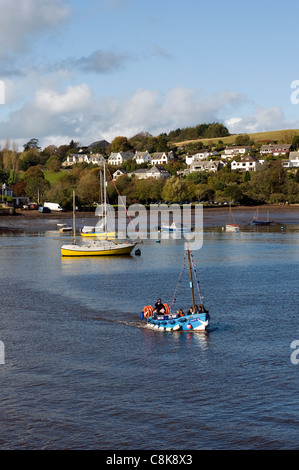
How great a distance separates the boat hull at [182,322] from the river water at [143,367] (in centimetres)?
66

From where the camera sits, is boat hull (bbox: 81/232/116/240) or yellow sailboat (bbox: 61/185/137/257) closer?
yellow sailboat (bbox: 61/185/137/257)

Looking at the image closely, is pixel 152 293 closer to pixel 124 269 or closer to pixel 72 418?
pixel 124 269

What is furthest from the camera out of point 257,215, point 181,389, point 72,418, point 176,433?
point 257,215

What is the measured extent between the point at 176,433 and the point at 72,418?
4.58 m

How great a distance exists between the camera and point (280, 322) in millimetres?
39906

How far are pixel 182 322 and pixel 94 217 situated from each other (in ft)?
403

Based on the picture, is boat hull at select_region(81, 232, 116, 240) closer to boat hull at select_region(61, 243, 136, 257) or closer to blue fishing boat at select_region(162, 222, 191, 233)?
boat hull at select_region(61, 243, 136, 257)

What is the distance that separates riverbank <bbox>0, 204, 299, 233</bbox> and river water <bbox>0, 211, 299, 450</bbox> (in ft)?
247

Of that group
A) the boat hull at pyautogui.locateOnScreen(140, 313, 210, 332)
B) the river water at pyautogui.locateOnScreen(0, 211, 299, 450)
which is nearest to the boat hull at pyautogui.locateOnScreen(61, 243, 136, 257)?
the river water at pyautogui.locateOnScreen(0, 211, 299, 450)

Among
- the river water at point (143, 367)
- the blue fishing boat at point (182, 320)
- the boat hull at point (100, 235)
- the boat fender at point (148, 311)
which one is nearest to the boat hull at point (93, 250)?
the boat hull at point (100, 235)

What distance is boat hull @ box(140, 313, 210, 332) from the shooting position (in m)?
37.2

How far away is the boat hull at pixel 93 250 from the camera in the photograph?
78312 mm
